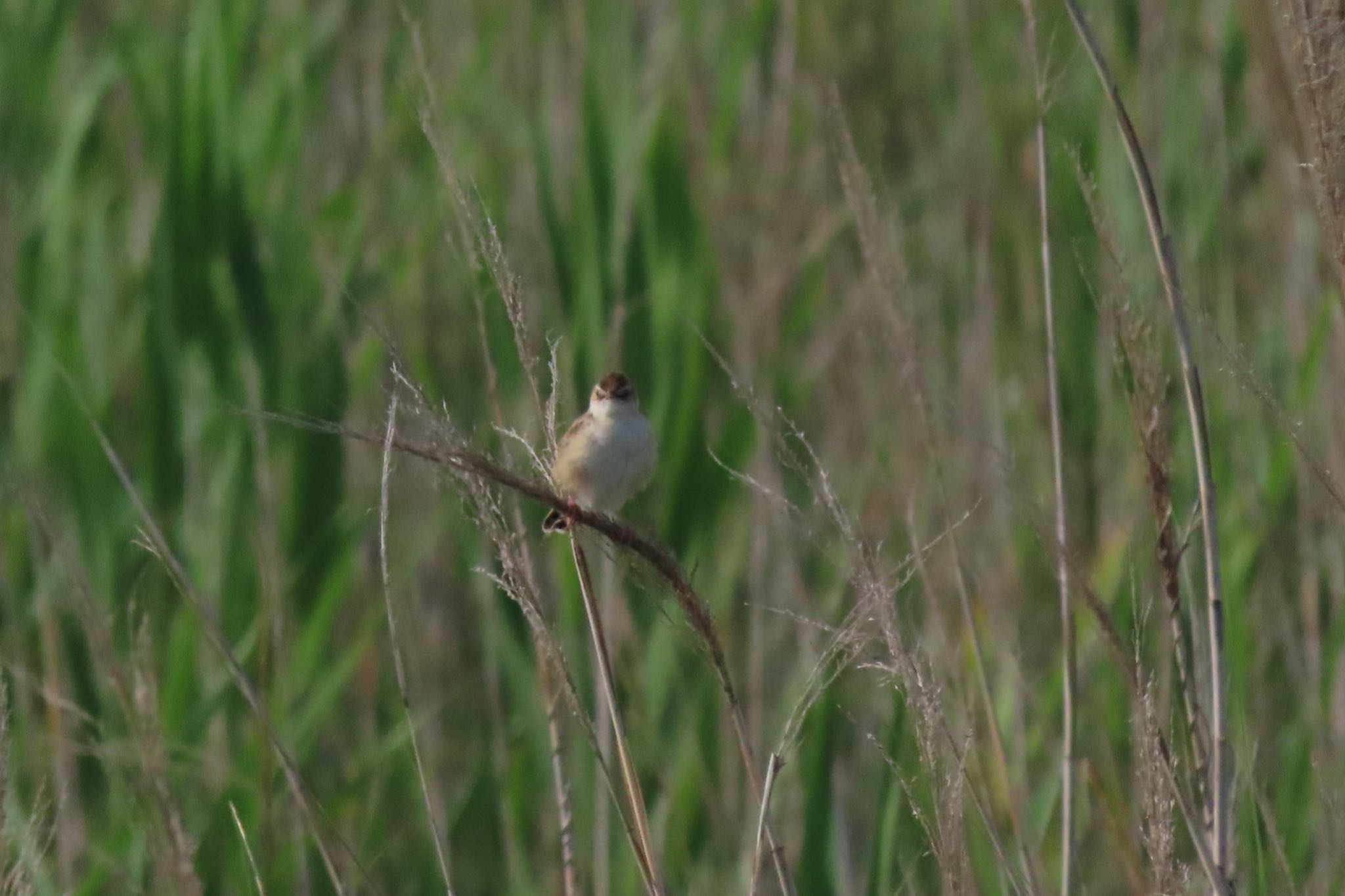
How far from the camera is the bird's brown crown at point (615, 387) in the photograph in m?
2.53

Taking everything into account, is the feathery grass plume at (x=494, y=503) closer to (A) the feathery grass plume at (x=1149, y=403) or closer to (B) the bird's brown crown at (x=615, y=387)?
(A) the feathery grass plume at (x=1149, y=403)

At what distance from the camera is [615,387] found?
253 cm

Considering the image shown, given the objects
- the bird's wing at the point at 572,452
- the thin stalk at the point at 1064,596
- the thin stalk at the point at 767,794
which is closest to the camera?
the thin stalk at the point at 767,794

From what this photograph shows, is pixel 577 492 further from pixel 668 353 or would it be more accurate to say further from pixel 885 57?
pixel 885 57

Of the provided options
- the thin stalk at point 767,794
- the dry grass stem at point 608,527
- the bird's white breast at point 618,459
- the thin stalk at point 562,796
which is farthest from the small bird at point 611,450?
the thin stalk at point 767,794

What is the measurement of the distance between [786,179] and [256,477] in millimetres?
1191

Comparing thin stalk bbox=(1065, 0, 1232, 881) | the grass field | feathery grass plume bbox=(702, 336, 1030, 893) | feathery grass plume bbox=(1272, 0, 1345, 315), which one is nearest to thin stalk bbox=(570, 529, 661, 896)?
the grass field

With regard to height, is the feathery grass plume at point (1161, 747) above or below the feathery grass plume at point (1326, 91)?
below

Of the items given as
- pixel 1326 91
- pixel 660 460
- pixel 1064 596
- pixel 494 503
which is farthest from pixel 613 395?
pixel 1326 91

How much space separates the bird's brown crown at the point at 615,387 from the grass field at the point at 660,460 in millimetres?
43

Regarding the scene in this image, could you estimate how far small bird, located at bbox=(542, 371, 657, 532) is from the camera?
2.50m

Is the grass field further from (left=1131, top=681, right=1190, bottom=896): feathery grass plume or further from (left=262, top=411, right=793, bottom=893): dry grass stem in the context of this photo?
(left=1131, top=681, right=1190, bottom=896): feathery grass plume

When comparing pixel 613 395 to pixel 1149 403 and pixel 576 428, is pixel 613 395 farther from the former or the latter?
pixel 1149 403

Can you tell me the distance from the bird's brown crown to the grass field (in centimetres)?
4
